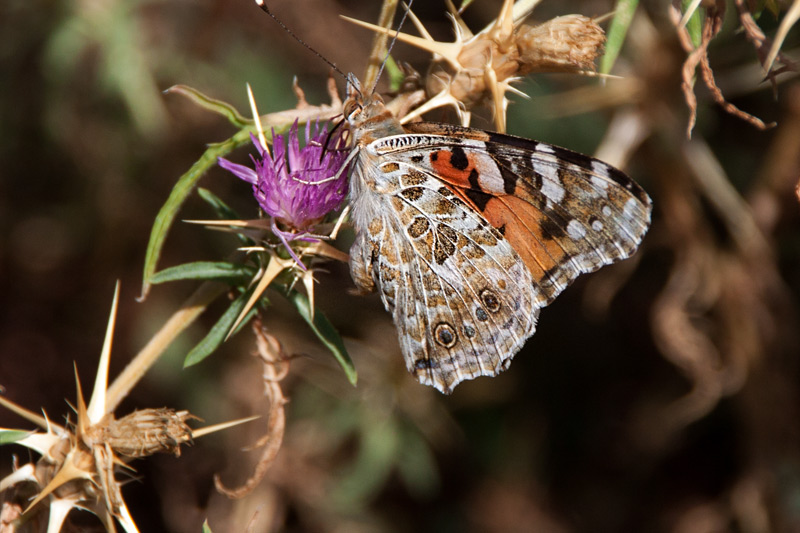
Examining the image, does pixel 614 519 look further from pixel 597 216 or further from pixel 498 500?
pixel 597 216

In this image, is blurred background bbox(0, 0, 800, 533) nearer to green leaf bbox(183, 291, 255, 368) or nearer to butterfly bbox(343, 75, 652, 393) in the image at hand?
butterfly bbox(343, 75, 652, 393)

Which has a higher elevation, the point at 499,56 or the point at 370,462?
the point at 499,56

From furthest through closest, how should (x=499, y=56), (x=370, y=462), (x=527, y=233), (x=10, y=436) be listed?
(x=370, y=462), (x=527, y=233), (x=499, y=56), (x=10, y=436)

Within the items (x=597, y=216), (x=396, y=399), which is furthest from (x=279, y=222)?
(x=396, y=399)

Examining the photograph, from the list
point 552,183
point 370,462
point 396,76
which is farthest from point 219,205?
point 370,462

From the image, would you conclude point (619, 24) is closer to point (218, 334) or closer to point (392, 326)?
point (218, 334)
